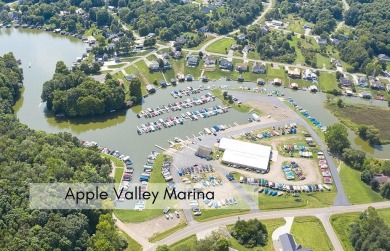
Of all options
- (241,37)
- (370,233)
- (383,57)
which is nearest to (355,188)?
(370,233)

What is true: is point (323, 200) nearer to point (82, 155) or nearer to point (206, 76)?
point (82, 155)

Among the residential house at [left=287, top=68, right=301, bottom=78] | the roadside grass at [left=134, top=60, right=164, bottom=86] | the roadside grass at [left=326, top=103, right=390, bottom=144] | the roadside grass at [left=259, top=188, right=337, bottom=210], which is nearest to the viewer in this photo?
the roadside grass at [left=259, top=188, right=337, bottom=210]

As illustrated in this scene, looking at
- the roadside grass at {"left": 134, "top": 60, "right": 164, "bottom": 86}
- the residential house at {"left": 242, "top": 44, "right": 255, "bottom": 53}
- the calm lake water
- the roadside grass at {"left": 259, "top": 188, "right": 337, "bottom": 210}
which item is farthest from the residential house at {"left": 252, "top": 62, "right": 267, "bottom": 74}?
the roadside grass at {"left": 259, "top": 188, "right": 337, "bottom": 210}

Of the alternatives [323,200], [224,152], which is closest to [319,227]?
[323,200]

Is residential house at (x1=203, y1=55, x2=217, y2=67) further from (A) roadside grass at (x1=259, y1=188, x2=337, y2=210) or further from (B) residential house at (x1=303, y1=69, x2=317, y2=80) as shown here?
(A) roadside grass at (x1=259, y1=188, x2=337, y2=210)

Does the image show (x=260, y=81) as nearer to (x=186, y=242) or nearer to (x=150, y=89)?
(x=150, y=89)
